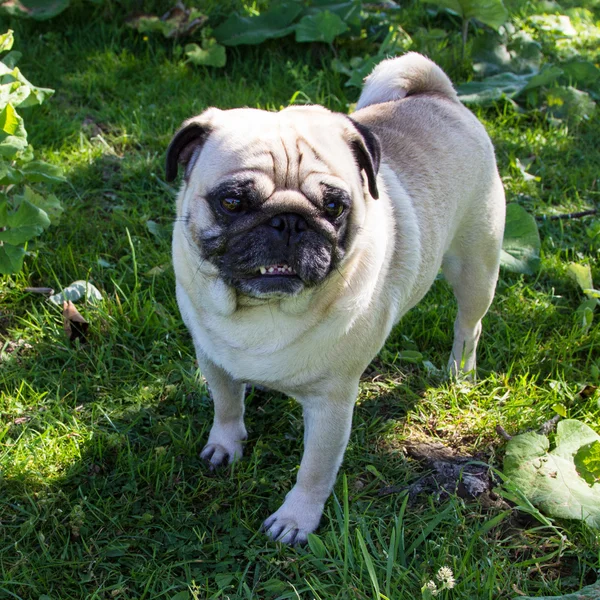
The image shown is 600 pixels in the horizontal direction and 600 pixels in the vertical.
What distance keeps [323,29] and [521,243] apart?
210 centimetres

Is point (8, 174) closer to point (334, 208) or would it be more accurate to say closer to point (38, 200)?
point (38, 200)

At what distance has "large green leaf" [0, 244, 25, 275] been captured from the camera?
121 inches

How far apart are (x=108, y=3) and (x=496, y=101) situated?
9.06ft

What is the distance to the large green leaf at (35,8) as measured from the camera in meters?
4.71

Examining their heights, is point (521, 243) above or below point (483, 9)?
below

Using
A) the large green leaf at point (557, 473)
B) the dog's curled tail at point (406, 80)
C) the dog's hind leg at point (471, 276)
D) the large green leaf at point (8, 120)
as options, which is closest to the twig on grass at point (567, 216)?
the dog's hind leg at point (471, 276)

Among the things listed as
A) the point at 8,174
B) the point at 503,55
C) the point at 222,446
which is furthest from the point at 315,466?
the point at 503,55

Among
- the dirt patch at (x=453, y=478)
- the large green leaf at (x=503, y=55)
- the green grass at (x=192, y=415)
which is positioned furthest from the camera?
the large green leaf at (x=503, y=55)

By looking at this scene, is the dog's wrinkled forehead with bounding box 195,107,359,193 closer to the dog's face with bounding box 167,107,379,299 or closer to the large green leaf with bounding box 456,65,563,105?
the dog's face with bounding box 167,107,379,299

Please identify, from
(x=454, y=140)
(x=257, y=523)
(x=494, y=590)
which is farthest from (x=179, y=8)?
(x=494, y=590)

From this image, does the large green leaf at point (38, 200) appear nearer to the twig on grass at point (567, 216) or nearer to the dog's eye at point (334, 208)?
the dog's eye at point (334, 208)

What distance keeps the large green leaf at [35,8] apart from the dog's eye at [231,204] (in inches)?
132

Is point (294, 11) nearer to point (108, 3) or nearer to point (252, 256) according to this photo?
point (108, 3)

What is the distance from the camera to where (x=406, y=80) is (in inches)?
120
